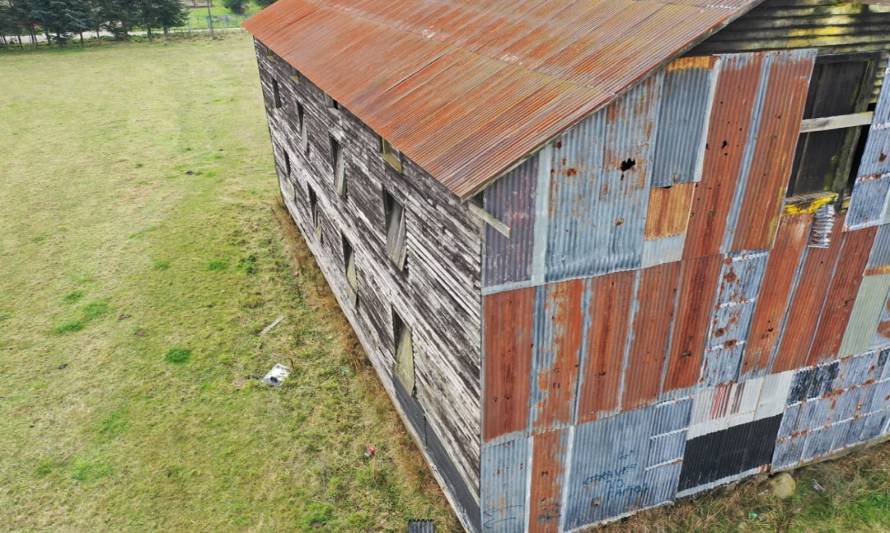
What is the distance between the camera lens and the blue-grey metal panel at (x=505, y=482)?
29.6 ft

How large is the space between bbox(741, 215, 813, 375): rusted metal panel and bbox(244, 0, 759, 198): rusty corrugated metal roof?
367cm

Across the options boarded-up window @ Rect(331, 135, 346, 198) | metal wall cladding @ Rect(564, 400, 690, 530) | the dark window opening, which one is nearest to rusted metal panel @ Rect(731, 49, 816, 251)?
metal wall cladding @ Rect(564, 400, 690, 530)

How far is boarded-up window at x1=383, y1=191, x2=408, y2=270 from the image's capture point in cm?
1049

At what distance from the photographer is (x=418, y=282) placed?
10.1m

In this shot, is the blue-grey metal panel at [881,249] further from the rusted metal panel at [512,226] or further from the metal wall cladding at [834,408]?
the rusted metal panel at [512,226]

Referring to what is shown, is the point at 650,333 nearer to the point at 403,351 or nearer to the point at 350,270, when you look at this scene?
the point at 403,351

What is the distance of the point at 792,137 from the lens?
8.19 m

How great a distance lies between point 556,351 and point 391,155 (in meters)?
4.42

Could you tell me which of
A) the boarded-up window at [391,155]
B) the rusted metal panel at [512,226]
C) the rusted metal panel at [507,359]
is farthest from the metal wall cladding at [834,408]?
the boarded-up window at [391,155]

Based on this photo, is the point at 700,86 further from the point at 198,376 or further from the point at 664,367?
the point at 198,376

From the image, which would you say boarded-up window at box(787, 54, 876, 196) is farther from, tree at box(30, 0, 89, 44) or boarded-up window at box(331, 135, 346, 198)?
tree at box(30, 0, 89, 44)

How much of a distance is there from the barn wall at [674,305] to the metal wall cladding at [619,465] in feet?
0.11

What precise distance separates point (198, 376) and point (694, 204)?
12.2 meters

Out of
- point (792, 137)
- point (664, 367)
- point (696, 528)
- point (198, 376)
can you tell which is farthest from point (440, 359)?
point (198, 376)
